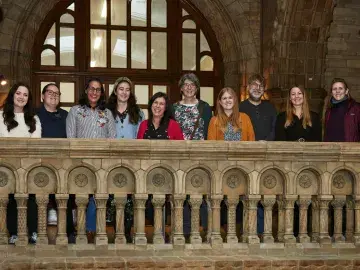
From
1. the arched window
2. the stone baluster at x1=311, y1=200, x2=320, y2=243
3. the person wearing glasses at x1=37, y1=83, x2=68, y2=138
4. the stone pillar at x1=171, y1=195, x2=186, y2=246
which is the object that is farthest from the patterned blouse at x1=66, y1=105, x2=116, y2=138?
the arched window

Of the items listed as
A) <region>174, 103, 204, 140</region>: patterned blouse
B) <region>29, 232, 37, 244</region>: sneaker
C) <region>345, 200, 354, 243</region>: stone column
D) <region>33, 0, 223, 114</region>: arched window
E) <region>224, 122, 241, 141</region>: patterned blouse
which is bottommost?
<region>29, 232, 37, 244</region>: sneaker

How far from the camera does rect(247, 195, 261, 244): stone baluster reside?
5047 mm

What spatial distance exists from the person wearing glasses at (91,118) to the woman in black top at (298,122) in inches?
56.9

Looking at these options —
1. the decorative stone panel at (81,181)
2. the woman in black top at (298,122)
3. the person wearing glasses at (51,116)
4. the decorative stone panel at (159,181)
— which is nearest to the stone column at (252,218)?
the decorative stone panel at (159,181)

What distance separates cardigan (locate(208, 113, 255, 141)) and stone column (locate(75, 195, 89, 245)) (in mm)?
1386

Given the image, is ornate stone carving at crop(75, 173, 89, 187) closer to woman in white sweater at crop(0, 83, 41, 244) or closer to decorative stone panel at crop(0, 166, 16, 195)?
decorative stone panel at crop(0, 166, 16, 195)

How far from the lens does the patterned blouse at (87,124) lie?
5820 mm

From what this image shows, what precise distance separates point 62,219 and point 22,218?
275 millimetres

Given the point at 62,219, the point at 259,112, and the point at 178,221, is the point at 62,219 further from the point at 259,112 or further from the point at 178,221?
the point at 259,112

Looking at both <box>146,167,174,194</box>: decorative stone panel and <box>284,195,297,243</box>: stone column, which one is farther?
<box>284,195,297,243</box>: stone column

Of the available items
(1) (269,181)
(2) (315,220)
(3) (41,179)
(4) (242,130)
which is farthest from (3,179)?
(2) (315,220)

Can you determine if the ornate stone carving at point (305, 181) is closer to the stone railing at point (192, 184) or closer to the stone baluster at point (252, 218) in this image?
the stone railing at point (192, 184)

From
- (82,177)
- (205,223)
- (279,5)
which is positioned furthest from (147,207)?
(279,5)

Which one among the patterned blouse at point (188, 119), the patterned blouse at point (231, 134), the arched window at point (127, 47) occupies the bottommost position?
the patterned blouse at point (231, 134)
